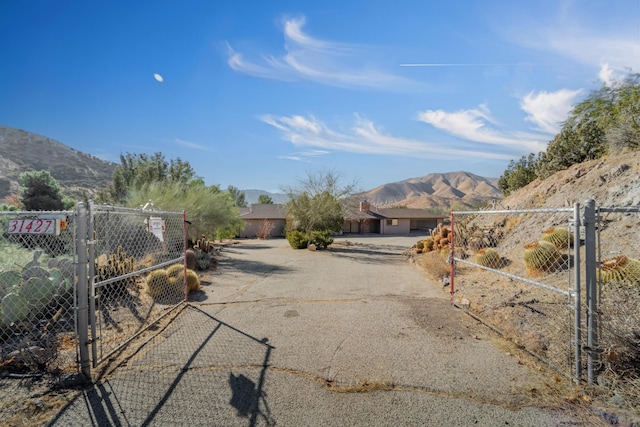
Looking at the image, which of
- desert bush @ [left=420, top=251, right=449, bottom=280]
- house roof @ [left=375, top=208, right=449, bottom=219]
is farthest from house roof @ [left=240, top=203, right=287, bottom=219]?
desert bush @ [left=420, top=251, right=449, bottom=280]

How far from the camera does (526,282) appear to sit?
187 inches

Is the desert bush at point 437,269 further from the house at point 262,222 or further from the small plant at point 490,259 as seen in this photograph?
the house at point 262,222

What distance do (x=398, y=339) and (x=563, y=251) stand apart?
18.3ft

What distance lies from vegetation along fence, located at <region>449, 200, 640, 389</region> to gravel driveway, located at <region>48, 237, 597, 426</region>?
0.41 meters

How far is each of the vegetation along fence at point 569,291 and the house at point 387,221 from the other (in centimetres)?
3539

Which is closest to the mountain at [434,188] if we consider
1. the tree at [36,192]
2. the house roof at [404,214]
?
the house roof at [404,214]

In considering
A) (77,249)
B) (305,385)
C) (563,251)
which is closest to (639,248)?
(563,251)

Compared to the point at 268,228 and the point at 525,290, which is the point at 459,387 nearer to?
the point at 525,290

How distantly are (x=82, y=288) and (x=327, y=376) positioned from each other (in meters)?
2.78

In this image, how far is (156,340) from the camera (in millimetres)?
5199

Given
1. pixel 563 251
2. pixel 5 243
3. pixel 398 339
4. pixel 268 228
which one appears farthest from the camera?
pixel 268 228

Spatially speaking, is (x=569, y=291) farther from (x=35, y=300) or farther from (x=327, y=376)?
(x=35, y=300)

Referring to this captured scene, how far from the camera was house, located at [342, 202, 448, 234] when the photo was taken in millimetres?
47812

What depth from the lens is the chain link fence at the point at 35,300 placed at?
3.91 m
